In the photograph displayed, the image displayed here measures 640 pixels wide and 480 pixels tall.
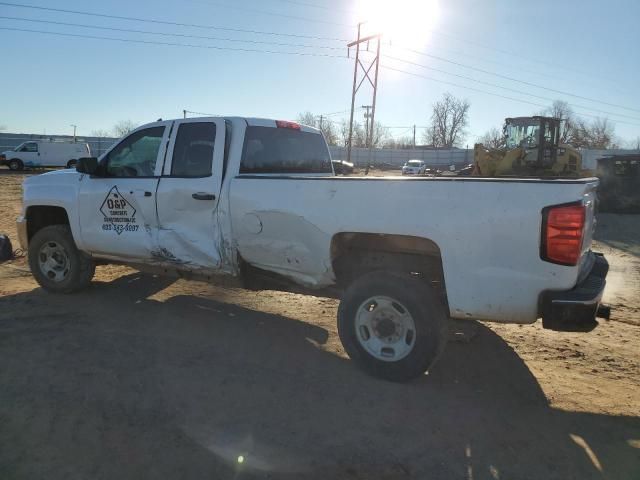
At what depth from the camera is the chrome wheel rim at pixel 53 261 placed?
6.14 metres

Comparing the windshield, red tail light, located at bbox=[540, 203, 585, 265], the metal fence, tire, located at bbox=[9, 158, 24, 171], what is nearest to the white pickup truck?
red tail light, located at bbox=[540, 203, 585, 265]

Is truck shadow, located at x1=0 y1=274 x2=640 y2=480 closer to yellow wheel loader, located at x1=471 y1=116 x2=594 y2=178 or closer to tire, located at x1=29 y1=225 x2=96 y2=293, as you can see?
tire, located at x1=29 y1=225 x2=96 y2=293

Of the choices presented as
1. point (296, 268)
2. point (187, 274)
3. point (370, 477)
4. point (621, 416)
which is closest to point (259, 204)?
point (296, 268)

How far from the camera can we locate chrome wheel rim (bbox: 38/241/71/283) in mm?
6137

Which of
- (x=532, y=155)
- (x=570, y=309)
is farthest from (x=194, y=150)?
(x=532, y=155)

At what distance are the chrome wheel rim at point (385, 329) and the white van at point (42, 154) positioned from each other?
33.4m

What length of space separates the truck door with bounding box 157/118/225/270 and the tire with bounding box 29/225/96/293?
150 centimetres

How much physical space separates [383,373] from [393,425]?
652 mm

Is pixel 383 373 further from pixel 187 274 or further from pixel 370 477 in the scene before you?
pixel 187 274

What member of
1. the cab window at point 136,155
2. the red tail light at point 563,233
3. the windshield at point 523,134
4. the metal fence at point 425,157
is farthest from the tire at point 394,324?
the metal fence at point 425,157

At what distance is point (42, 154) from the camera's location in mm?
33875

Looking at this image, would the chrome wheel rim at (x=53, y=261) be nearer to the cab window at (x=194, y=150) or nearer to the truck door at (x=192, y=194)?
the truck door at (x=192, y=194)

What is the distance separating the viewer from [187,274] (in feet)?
17.4

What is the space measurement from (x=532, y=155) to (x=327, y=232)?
16.6 metres
